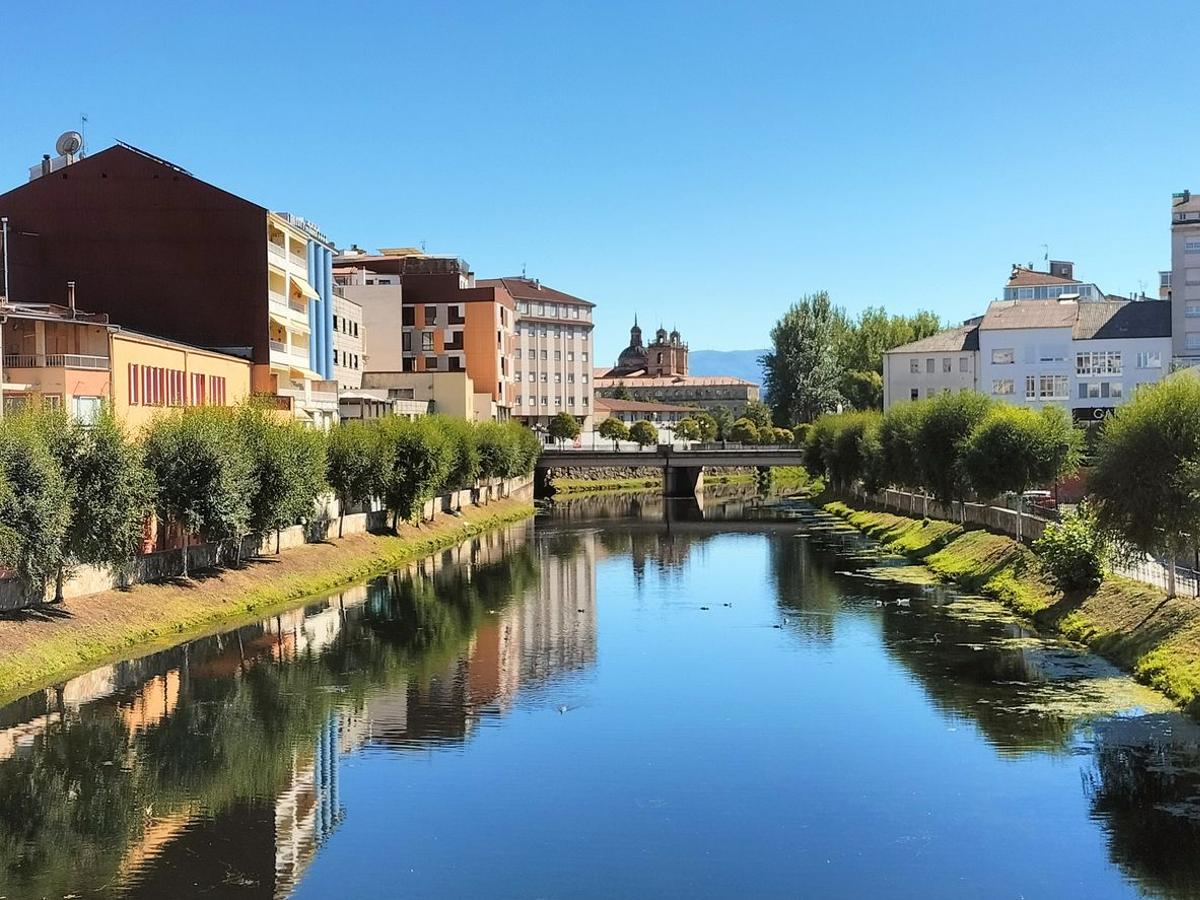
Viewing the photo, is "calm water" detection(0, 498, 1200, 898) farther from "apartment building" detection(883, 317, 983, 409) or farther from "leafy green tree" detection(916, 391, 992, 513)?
"apartment building" detection(883, 317, 983, 409)

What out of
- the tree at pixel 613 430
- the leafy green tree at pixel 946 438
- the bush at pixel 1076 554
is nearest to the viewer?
the bush at pixel 1076 554

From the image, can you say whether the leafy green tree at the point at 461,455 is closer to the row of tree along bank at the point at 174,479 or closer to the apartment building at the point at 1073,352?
the row of tree along bank at the point at 174,479

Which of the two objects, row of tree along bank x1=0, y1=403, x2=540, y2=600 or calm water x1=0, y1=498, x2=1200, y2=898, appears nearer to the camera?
calm water x1=0, y1=498, x2=1200, y2=898

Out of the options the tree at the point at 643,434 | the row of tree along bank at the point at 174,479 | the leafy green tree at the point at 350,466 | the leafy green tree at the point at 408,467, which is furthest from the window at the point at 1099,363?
the tree at the point at 643,434

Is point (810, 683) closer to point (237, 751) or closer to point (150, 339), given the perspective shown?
point (237, 751)

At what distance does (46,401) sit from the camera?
51.0 meters

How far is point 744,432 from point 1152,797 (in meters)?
144

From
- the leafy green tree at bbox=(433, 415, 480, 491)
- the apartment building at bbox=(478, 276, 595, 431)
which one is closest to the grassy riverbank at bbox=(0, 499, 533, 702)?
the leafy green tree at bbox=(433, 415, 480, 491)

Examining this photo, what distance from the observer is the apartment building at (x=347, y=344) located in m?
102

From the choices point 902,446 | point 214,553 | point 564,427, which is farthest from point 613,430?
point 214,553

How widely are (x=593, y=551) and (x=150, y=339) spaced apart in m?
30.0

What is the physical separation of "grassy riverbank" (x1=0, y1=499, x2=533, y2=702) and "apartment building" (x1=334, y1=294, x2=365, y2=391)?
112ft

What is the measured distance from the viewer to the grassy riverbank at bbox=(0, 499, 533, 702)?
37156 millimetres

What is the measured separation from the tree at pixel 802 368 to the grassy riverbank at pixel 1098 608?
8567 centimetres
